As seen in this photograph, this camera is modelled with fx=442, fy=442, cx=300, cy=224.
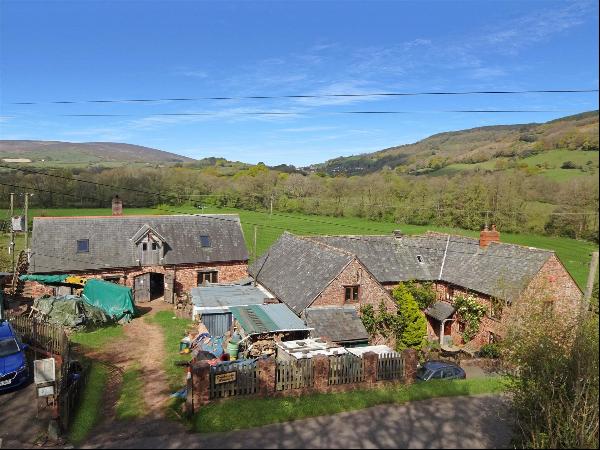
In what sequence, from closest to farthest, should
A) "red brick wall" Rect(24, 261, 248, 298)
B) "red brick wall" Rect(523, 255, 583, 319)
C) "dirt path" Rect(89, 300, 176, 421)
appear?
"dirt path" Rect(89, 300, 176, 421)
"red brick wall" Rect(523, 255, 583, 319)
"red brick wall" Rect(24, 261, 248, 298)

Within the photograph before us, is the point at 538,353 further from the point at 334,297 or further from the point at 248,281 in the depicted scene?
the point at 248,281

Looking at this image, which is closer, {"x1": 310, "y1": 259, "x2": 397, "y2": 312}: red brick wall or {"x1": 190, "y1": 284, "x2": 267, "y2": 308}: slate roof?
{"x1": 310, "y1": 259, "x2": 397, "y2": 312}: red brick wall

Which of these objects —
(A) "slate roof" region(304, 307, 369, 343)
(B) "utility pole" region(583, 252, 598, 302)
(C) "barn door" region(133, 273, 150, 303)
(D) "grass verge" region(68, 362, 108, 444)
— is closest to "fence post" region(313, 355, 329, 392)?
(A) "slate roof" region(304, 307, 369, 343)

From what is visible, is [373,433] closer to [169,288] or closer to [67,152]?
[169,288]

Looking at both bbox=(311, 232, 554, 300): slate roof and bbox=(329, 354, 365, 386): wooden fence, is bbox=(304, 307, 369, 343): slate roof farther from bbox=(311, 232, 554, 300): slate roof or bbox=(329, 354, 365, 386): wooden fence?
bbox=(311, 232, 554, 300): slate roof

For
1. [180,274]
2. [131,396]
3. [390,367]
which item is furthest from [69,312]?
[390,367]

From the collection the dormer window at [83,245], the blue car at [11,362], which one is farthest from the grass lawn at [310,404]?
the dormer window at [83,245]
